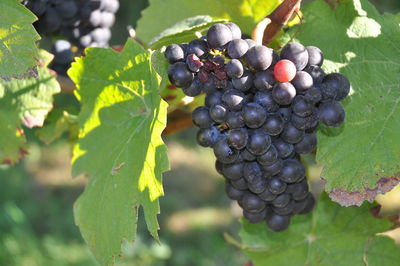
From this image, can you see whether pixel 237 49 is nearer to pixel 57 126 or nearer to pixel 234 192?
pixel 234 192

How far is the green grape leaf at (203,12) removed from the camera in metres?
1.20

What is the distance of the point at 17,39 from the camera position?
3.30 feet

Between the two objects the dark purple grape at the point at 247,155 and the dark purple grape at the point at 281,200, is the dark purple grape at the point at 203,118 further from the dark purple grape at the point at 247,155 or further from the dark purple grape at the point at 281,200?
the dark purple grape at the point at 281,200

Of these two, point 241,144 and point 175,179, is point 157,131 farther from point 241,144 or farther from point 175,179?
point 175,179

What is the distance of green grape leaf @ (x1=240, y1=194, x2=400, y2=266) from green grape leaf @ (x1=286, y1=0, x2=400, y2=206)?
0.32 metres

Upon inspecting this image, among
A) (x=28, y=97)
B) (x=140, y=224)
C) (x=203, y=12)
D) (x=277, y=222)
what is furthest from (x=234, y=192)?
(x=140, y=224)

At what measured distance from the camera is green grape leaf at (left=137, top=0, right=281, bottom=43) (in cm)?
120

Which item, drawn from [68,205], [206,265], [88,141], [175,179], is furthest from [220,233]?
[88,141]

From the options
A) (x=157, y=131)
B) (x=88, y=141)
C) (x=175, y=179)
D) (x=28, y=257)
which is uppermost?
(x=157, y=131)

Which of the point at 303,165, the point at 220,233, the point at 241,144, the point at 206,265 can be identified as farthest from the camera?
the point at 220,233

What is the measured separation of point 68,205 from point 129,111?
330cm

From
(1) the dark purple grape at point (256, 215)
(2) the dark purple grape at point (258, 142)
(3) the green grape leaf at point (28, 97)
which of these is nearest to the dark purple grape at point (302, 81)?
(2) the dark purple grape at point (258, 142)

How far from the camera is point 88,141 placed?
1.22 m

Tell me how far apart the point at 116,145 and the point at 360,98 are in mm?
488
